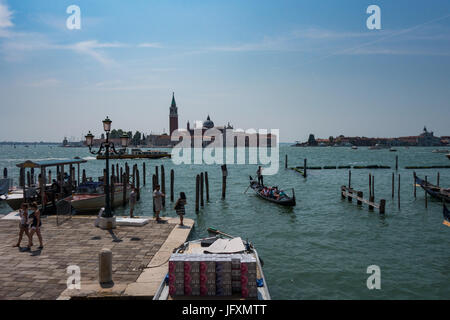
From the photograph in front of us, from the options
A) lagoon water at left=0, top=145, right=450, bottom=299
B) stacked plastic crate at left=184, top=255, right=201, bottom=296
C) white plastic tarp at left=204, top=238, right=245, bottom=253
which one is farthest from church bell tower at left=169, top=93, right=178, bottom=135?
stacked plastic crate at left=184, top=255, right=201, bottom=296

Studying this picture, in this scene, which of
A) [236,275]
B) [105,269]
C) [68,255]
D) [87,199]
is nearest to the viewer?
[236,275]

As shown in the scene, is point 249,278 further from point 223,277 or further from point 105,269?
point 105,269

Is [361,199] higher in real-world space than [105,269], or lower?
lower

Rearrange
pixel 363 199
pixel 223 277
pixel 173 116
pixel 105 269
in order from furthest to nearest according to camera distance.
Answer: pixel 173 116 → pixel 363 199 → pixel 105 269 → pixel 223 277

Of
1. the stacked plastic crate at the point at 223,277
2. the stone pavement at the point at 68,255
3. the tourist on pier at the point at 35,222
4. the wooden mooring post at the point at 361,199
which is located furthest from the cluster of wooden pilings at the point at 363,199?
the tourist on pier at the point at 35,222

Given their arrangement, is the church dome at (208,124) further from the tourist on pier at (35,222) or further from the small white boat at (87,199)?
the tourist on pier at (35,222)

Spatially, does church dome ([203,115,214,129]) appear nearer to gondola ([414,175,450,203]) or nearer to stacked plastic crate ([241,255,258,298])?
gondola ([414,175,450,203])

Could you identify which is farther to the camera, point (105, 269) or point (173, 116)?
point (173, 116)

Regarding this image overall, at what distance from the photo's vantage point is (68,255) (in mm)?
8898

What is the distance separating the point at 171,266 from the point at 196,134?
17677 cm

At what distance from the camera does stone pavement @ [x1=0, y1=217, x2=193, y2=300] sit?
23.1 ft

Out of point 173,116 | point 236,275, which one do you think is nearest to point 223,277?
point 236,275
